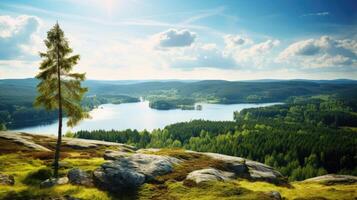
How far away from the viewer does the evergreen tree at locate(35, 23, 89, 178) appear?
132 feet

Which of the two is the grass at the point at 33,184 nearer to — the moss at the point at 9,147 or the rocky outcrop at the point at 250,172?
the moss at the point at 9,147

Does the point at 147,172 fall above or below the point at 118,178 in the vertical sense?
below

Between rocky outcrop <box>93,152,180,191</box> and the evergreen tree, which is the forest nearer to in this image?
rocky outcrop <box>93,152,180,191</box>

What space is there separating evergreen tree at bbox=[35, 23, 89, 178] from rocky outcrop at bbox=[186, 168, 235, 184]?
752 inches

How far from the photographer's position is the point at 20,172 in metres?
38.0

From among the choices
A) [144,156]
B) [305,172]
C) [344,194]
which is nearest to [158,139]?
[305,172]

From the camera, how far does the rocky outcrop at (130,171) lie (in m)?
31.9

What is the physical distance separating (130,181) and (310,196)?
20848 millimetres

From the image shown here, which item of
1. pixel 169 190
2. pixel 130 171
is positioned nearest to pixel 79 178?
pixel 130 171

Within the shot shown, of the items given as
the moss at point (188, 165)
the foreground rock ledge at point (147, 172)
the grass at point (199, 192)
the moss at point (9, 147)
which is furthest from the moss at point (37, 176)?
the moss at point (9, 147)

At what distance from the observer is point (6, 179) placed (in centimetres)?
3397

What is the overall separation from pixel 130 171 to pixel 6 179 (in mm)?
15070

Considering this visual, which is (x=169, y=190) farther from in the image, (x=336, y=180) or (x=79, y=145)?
(x=79, y=145)

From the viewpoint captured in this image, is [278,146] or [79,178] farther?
[278,146]
